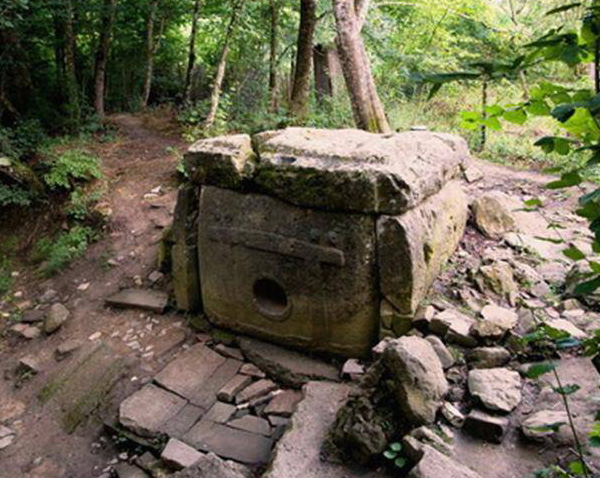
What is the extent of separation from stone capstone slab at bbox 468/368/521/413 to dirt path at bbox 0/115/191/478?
8.95 feet

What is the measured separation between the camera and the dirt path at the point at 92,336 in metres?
3.75

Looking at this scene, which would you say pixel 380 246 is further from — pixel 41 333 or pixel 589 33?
pixel 41 333

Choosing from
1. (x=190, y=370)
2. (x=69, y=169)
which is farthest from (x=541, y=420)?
(x=69, y=169)

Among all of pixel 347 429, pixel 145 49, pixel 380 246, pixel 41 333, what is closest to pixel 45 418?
pixel 41 333

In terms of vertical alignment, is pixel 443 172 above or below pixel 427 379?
above

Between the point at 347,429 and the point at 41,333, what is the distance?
12.1 ft

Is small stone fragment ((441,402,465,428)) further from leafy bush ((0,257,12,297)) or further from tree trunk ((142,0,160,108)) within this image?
tree trunk ((142,0,160,108))

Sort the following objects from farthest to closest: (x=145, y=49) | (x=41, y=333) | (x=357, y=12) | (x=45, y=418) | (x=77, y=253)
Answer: (x=145, y=49) → (x=357, y=12) → (x=77, y=253) → (x=41, y=333) → (x=45, y=418)

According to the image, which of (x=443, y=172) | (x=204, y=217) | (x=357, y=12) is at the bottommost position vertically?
(x=204, y=217)

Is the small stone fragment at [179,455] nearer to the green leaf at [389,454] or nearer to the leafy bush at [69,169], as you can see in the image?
the green leaf at [389,454]

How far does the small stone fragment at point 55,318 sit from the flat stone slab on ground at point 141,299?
0.45 metres

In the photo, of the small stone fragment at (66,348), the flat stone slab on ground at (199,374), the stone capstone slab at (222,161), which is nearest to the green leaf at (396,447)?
the flat stone slab on ground at (199,374)

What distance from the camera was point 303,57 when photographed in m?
7.70

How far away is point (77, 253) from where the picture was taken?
5820 mm
